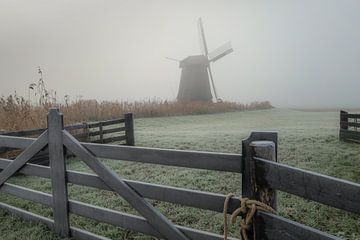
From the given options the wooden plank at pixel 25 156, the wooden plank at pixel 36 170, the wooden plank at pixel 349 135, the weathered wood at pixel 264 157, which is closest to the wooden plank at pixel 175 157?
the weathered wood at pixel 264 157

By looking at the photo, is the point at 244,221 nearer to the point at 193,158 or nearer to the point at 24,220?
the point at 193,158

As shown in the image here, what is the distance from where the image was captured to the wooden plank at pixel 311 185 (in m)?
1.82

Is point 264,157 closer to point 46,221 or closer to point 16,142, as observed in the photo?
point 46,221

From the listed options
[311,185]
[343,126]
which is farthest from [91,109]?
[311,185]

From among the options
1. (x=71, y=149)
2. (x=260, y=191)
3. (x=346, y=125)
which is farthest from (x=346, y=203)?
(x=346, y=125)

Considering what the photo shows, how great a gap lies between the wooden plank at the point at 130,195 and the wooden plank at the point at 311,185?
0.96 meters

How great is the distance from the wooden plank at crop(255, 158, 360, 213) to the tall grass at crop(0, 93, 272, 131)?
28.9 feet

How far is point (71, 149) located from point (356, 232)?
3496 millimetres

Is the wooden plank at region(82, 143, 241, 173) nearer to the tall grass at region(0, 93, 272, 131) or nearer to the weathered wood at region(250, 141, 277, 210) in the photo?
the weathered wood at region(250, 141, 277, 210)

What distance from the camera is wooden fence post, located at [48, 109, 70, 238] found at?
376 centimetres

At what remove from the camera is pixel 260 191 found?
2.32 metres

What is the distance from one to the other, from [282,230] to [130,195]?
1447mm

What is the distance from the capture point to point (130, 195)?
3.08 metres

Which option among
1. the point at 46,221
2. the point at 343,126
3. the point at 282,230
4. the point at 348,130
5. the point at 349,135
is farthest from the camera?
the point at 343,126
